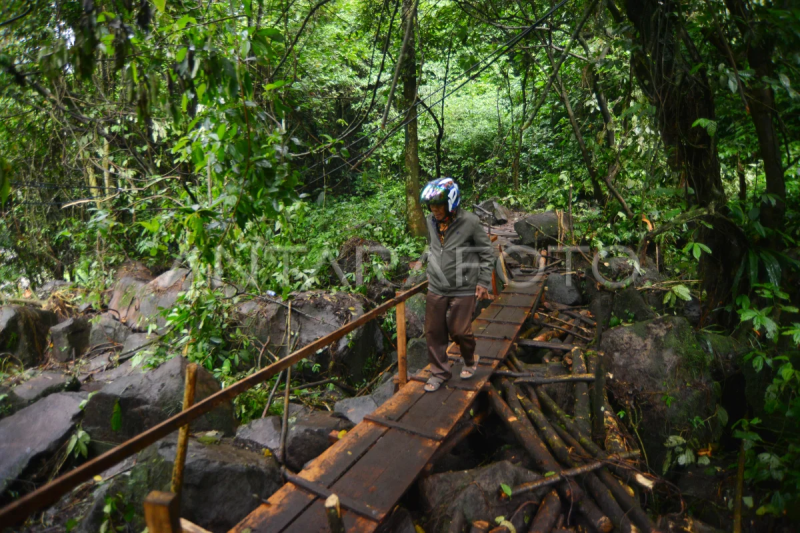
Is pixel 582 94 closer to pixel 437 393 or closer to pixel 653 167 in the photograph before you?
pixel 653 167

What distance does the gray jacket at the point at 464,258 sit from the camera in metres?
4.58

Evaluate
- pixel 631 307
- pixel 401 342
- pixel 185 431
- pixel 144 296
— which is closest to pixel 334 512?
pixel 185 431

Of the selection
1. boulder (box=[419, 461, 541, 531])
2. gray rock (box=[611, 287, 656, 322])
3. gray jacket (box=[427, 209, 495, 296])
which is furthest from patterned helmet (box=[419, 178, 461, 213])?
gray rock (box=[611, 287, 656, 322])

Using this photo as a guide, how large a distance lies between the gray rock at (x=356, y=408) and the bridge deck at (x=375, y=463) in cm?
65

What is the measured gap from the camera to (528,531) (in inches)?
126

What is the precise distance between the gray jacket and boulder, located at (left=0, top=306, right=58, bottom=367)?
8.45 metres

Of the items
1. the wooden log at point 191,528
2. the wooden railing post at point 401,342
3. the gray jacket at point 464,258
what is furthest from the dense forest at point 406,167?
the wooden log at point 191,528

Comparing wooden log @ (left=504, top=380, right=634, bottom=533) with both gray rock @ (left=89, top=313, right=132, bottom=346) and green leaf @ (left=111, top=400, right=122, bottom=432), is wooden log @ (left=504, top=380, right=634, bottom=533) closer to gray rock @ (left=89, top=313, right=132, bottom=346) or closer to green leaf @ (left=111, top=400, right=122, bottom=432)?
green leaf @ (left=111, top=400, right=122, bottom=432)

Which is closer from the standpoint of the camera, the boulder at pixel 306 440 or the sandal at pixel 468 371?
the boulder at pixel 306 440

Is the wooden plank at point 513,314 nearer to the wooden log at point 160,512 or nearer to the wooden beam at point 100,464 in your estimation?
the wooden beam at point 100,464

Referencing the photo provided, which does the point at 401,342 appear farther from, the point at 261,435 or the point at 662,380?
the point at 662,380

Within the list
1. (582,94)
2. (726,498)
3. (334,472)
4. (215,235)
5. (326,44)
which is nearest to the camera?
(334,472)

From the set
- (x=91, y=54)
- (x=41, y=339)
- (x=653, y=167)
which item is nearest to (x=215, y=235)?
(x=91, y=54)

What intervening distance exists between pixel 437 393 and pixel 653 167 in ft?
9.73
